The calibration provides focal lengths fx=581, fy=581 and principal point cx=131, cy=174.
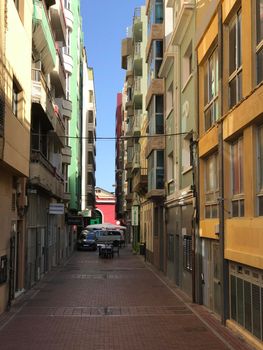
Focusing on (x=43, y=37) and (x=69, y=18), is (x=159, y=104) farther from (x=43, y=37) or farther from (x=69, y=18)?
(x=69, y=18)

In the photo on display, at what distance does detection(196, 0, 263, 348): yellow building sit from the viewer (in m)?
10.8

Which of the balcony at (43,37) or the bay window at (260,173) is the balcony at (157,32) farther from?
the bay window at (260,173)

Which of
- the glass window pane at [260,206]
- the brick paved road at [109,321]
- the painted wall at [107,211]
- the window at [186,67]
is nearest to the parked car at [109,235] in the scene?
the brick paved road at [109,321]

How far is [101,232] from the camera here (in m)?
61.5

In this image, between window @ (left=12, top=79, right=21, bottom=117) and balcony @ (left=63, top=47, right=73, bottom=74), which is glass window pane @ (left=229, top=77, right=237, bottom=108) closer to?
window @ (left=12, top=79, right=21, bottom=117)

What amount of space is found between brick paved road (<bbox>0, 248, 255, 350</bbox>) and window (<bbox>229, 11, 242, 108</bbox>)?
511 centimetres

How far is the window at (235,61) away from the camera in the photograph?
12.3 meters

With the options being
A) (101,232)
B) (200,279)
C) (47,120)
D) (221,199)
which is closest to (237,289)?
(221,199)

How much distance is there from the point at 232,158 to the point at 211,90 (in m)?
3.36

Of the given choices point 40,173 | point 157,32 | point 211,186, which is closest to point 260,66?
point 211,186

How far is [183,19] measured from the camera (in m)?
19.2

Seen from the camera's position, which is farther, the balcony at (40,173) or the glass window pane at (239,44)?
the balcony at (40,173)

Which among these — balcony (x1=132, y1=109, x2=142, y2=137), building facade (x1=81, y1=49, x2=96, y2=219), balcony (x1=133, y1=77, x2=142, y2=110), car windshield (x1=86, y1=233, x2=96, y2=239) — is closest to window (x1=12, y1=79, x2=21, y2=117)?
balcony (x1=133, y1=77, x2=142, y2=110)

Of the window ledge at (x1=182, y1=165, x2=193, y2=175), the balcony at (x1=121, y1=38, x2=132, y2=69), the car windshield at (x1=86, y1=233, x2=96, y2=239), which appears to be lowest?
the car windshield at (x1=86, y1=233, x2=96, y2=239)
